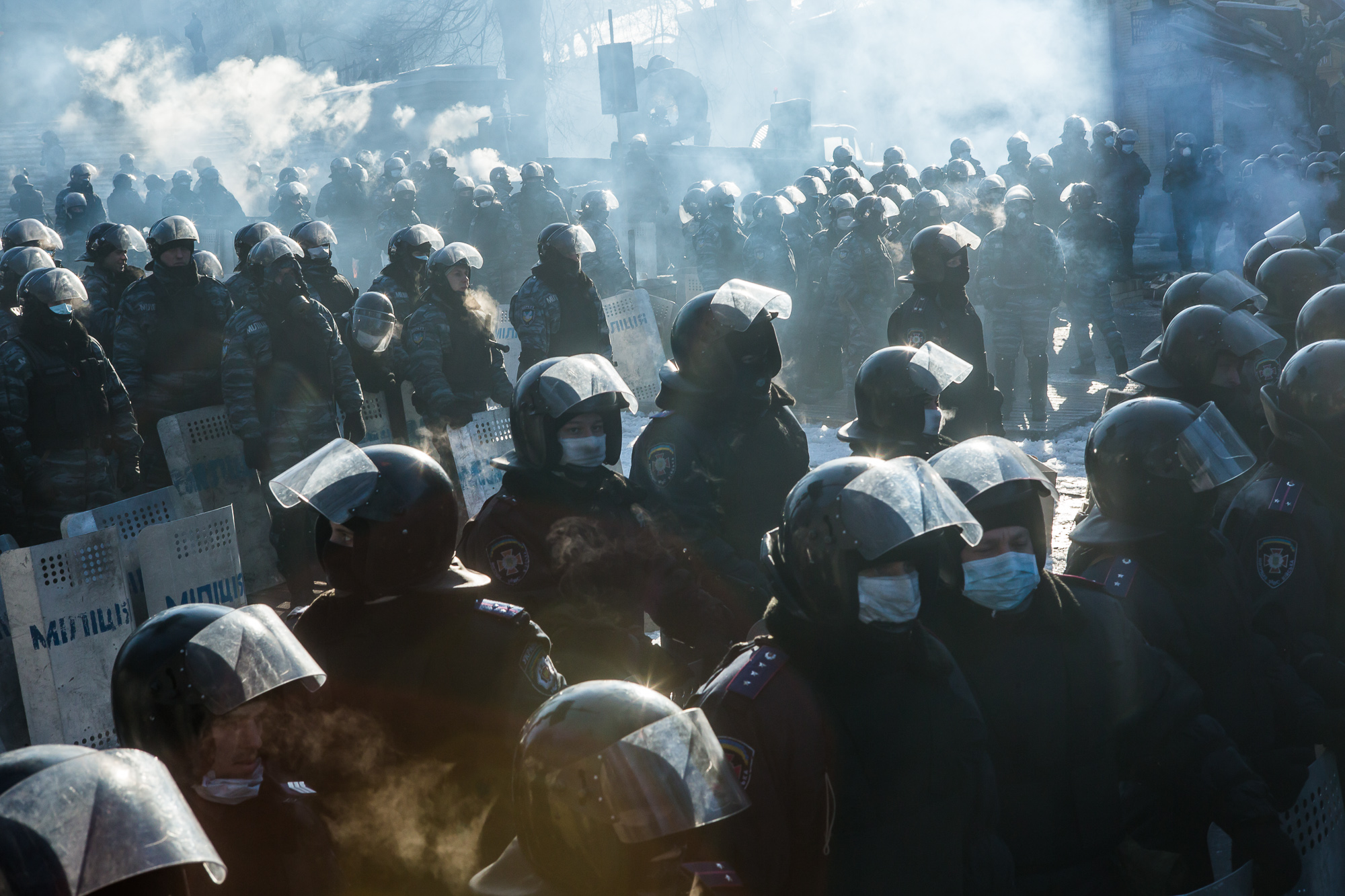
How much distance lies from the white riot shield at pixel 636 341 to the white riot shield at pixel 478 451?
360cm

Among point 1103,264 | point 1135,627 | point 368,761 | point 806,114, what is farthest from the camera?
point 806,114

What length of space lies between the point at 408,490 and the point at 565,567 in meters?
1.02

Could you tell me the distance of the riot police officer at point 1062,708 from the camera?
2.64 m

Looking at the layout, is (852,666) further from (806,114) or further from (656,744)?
(806,114)

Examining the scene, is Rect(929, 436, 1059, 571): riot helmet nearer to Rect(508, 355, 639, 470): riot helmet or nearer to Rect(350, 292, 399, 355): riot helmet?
Rect(508, 355, 639, 470): riot helmet

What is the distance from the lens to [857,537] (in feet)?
7.49

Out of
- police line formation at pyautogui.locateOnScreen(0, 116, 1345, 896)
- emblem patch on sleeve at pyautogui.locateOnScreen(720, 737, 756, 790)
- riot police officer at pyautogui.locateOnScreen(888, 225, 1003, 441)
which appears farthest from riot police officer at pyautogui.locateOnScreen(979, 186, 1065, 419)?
emblem patch on sleeve at pyautogui.locateOnScreen(720, 737, 756, 790)

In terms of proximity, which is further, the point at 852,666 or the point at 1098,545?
the point at 1098,545

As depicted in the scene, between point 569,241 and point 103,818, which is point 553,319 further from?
point 103,818

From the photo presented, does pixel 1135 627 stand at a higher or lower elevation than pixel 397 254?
lower

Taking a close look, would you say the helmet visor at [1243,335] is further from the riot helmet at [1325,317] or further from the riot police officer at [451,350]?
the riot police officer at [451,350]

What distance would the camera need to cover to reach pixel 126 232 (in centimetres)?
873

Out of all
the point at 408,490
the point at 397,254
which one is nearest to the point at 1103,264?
the point at 397,254

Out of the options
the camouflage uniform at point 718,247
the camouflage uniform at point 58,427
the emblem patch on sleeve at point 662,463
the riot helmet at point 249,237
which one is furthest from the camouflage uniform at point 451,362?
the camouflage uniform at point 718,247
